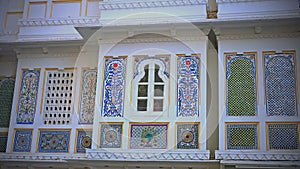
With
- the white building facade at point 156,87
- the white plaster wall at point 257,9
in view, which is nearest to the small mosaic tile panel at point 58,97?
the white building facade at point 156,87

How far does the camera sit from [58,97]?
10922 millimetres

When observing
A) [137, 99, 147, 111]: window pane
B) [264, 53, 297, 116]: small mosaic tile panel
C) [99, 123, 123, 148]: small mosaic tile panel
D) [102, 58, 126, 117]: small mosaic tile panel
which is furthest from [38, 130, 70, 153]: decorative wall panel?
[264, 53, 297, 116]: small mosaic tile panel

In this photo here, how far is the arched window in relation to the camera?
9883mm

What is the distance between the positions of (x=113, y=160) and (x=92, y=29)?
3.04 meters

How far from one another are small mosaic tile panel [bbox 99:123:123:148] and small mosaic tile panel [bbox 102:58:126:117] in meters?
0.25

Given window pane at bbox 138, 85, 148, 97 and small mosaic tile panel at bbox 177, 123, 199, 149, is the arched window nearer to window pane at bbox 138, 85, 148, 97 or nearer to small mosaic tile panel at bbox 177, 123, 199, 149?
window pane at bbox 138, 85, 148, 97

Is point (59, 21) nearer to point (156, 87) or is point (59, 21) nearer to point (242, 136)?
point (156, 87)

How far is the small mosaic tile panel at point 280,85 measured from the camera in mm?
9312

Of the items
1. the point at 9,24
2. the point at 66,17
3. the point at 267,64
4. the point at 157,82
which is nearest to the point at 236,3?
the point at 267,64

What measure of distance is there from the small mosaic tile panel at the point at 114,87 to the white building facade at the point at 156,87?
0.08 ft

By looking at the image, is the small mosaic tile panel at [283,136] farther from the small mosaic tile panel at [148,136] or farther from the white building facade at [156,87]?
the small mosaic tile panel at [148,136]

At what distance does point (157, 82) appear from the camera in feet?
33.1

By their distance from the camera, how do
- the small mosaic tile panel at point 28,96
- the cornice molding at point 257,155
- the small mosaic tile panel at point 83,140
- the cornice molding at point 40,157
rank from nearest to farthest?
the cornice molding at point 257,155
the cornice molding at point 40,157
the small mosaic tile panel at point 83,140
the small mosaic tile panel at point 28,96

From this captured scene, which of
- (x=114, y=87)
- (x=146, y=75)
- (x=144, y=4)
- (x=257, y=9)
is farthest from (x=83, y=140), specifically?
(x=257, y=9)
